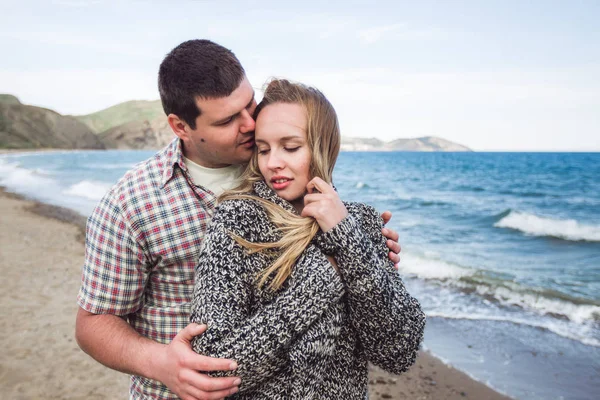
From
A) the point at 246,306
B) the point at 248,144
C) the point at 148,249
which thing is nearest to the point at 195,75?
the point at 248,144

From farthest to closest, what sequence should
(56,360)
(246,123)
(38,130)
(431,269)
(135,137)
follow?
(135,137) → (38,130) → (431,269) → (56,360) → (246,123)

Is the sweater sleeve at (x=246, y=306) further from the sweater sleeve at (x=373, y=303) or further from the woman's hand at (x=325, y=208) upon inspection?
the woman's hand at (x=325, y=208)

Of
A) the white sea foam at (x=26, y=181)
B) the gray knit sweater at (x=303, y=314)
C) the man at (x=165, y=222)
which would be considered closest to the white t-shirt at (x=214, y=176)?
the man at (x=165, y=222)

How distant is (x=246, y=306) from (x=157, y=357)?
15.8 inches

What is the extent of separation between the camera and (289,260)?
1678 mm

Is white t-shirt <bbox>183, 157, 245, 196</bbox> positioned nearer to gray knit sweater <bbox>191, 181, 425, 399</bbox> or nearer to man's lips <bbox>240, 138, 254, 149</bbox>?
man's lips <bbox>240, 138, 254, 149</bbox>

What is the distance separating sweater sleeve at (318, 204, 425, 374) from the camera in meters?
1.65

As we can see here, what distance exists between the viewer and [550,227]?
1691cm

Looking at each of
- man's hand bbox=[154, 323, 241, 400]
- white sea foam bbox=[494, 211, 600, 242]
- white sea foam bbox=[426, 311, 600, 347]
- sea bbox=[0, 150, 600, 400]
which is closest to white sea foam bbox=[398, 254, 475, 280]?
sea bbox=[0, 150, 600, 400]

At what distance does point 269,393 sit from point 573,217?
2204 centimetres

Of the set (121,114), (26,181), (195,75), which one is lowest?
(26,181)

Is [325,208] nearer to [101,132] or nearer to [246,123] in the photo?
[246,123]

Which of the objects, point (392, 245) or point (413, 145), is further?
point (413, 145)

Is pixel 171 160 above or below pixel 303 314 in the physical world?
above
